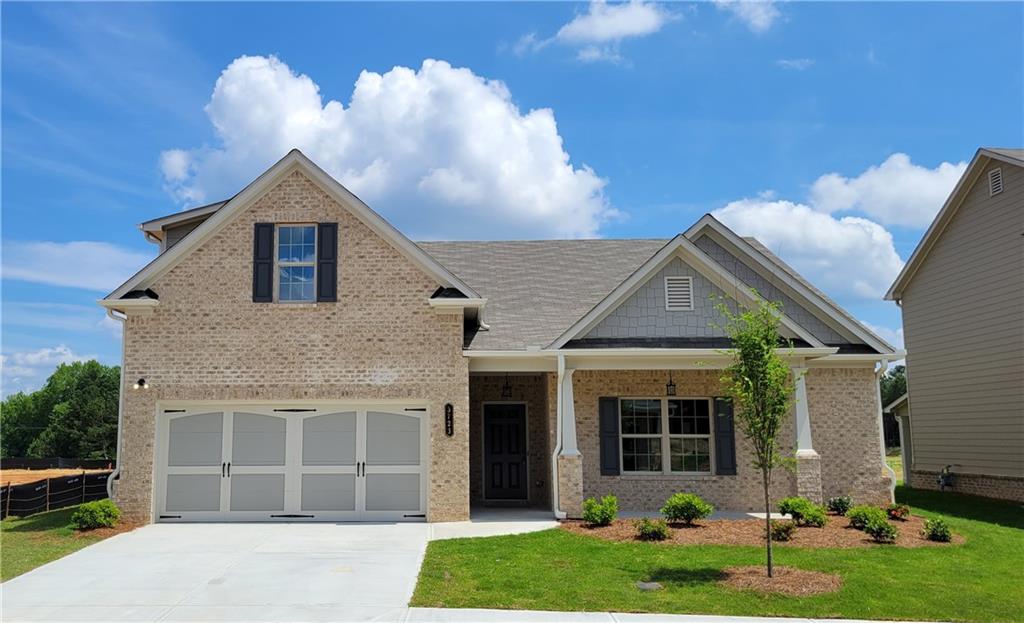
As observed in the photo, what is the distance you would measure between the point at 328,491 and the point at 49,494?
8225 millimetres

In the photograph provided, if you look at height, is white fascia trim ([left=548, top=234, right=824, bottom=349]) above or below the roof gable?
below

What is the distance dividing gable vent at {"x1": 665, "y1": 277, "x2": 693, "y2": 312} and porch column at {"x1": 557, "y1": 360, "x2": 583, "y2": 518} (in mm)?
2473

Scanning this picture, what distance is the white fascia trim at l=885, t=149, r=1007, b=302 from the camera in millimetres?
20266

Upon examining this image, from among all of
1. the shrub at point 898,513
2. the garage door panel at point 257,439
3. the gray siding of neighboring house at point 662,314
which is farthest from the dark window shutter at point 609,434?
the garage door panel at point 257,439

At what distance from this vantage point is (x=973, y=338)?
68.6ft

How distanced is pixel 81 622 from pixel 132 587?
143 centimetres

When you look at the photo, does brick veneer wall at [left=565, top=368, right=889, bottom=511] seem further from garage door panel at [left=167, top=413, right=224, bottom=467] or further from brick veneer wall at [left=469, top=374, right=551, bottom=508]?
garage door panel at [left=167, top=413, right=224, bottom=467]

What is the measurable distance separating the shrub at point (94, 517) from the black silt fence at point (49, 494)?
4416mm

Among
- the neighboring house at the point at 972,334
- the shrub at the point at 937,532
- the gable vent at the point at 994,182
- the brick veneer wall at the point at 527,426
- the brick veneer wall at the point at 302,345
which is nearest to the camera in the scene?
the shrub at the point at 937,532

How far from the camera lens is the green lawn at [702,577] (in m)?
8.91

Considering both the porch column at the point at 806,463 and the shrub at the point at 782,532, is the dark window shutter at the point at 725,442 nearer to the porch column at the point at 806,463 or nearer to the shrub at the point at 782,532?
the porch column at the point at 806,463

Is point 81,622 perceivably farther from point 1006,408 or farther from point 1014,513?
point 1006,408

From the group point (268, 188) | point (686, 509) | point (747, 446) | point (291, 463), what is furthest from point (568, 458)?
point (268, 188)

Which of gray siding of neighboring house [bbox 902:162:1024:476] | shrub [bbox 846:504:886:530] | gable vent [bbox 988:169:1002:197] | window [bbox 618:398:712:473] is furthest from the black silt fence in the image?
gable vent [bbox 988:169:1002:197]
